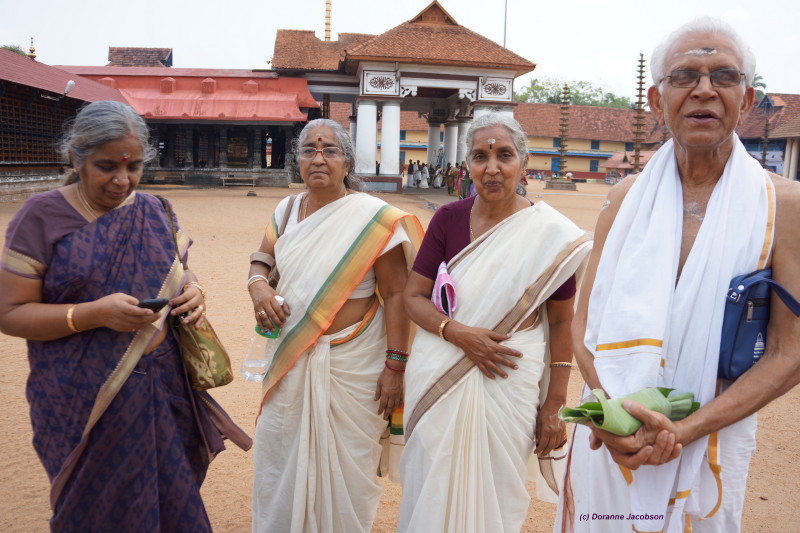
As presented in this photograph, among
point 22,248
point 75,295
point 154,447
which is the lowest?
point 154,447

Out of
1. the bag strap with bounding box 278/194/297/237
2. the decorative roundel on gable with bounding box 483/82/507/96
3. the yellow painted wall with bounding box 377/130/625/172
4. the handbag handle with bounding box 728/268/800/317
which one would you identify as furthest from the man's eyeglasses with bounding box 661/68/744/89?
the yellow painted wall with bounding box 377/130/625/172

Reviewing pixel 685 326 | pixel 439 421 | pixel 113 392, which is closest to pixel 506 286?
pixel 439 421

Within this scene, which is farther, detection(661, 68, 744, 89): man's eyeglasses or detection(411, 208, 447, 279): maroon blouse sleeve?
detection(411, 208, 447, 279): maroon blouse sleeve

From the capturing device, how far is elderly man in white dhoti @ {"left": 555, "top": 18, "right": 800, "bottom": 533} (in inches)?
68.2

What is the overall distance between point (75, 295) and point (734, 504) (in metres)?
2.15

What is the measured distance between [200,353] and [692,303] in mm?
1729

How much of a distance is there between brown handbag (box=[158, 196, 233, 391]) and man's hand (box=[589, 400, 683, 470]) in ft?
4.85

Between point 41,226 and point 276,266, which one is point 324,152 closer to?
point 276,266

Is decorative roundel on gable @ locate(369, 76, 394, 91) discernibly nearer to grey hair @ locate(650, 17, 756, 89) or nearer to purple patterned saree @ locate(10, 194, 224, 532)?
purple patterned saree @ locate(10, 194, 224, 532)

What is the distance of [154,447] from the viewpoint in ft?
7.63

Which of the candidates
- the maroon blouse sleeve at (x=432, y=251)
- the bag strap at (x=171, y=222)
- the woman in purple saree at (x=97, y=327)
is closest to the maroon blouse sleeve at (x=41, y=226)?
the woman in purple saree at (x=97, y=327)

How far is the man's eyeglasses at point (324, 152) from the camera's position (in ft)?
9.71

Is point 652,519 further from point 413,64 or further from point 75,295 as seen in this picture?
point 413,64

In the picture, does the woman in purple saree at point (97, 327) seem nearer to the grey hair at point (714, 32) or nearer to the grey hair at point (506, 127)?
the grey hair at point (506, 127)
